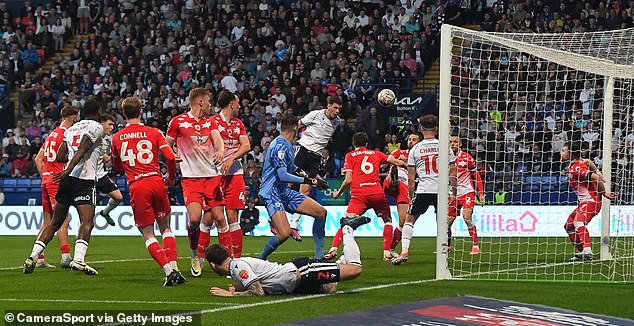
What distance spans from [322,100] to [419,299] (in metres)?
19.7

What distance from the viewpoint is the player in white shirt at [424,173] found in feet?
46.4

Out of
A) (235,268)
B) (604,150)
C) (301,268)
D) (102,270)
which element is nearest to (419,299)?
(301,268)

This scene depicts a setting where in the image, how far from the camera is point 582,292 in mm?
10766

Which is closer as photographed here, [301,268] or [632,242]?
[301,268]

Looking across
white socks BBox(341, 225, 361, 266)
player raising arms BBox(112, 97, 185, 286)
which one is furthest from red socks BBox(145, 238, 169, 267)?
white socks BBox(341, 225, 361, 266)

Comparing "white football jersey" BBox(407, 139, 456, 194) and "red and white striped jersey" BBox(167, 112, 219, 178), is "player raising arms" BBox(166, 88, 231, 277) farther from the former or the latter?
"white football jersey" BBox(407, 139, 456, 194)

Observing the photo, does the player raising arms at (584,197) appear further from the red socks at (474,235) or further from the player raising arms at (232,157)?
the player raising arms at (232,157)

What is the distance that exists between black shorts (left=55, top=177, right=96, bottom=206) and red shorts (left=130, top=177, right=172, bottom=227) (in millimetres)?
1969

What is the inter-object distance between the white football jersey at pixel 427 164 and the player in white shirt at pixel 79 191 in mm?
4515

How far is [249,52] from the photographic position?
108 ft

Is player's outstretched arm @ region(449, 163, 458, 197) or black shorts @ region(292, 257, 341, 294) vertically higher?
player's outstretched arm @ region(449, 163, 458, 197)

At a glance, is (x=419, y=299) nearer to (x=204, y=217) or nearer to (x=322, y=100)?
(x=204, y=217)

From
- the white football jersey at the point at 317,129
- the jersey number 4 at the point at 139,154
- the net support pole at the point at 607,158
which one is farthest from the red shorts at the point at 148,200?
the net support pole at the point at 607,158

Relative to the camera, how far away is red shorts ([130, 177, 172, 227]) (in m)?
11.4
